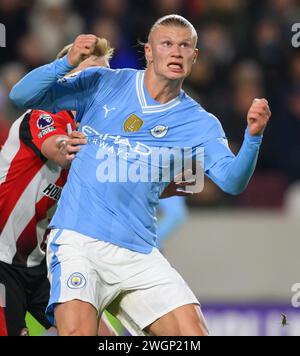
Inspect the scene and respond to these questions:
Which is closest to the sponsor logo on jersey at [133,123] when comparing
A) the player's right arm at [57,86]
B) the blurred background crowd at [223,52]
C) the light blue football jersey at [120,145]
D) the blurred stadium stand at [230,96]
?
the light blue football jersey at [120,145]

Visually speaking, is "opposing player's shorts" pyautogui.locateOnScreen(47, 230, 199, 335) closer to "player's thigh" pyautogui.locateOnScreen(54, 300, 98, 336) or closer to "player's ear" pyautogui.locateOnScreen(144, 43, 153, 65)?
"player's thigh" pyautogui.locateOnScreen(54, 300, 98, 336)

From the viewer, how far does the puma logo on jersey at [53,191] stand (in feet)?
18.6

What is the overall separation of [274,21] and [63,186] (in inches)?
224

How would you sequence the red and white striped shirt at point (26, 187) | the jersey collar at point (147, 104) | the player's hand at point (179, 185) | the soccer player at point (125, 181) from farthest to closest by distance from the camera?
the red and white striped shirt at point (26, 187) → the player's hand at point (179, 185) → the jersey collar at point (147, 104) → the soccer player at point (125, 181)

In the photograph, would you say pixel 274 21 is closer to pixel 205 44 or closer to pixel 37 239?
pixel 205 44

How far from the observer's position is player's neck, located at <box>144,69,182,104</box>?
5.34 metres

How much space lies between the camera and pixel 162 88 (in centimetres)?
535

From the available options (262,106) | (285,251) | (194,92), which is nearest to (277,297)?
(285,251)

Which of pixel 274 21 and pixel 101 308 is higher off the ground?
pixel 274 21

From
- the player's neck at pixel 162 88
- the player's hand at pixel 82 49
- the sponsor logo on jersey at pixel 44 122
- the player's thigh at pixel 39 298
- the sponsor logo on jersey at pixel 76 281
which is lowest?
the player's thigh at pixel 39 298

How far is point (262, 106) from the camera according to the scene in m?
4.81

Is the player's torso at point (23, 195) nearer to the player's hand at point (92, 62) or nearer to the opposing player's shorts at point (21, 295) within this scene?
the opposing player's shorts at point (21, 295)

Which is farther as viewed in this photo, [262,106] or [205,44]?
[205,44]

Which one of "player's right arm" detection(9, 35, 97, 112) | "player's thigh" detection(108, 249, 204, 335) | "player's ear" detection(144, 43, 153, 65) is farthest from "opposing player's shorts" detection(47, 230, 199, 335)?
"player's ear" detection(144, 43, 153, 65)
